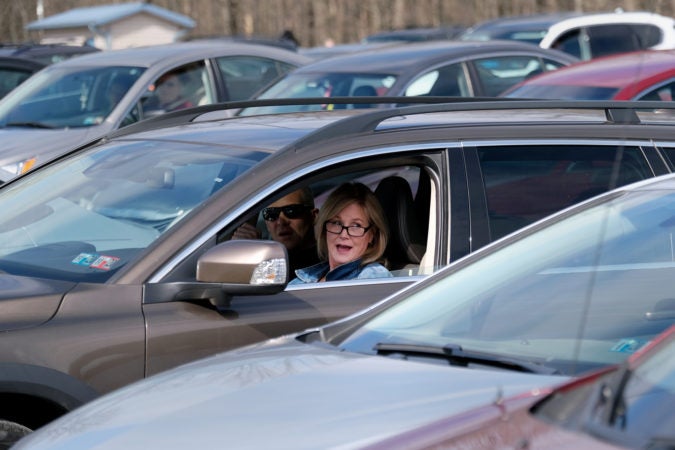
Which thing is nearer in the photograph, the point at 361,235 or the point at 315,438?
the point at 315,438

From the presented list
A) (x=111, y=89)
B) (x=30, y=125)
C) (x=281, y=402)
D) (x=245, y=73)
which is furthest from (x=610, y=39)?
(x=281, y=402)

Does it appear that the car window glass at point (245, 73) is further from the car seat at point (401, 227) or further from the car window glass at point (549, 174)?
the car window glass at point (549, 174)

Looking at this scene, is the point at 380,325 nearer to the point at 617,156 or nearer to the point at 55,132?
the point at 617,156

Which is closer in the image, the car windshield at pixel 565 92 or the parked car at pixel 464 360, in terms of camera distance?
the parked car at pixel 464 360

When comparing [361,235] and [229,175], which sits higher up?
[229,175]

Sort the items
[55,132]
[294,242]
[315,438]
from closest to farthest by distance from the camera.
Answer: [315,438]
[294,242]
[55,132]

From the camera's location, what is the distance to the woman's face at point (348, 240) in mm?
4762

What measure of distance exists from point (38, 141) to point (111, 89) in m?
1.12

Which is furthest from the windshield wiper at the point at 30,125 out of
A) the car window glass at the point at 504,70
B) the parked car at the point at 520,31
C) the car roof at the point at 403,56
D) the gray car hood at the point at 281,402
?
the parked car at the point at 520,31

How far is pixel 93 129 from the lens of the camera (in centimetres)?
1006

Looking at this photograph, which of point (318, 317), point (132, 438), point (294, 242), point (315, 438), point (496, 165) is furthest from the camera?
point (294, 242)

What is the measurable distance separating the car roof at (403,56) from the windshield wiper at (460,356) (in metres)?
6.78

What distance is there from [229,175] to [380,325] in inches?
43.3

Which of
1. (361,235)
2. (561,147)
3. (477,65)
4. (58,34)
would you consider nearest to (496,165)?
(561,147)
